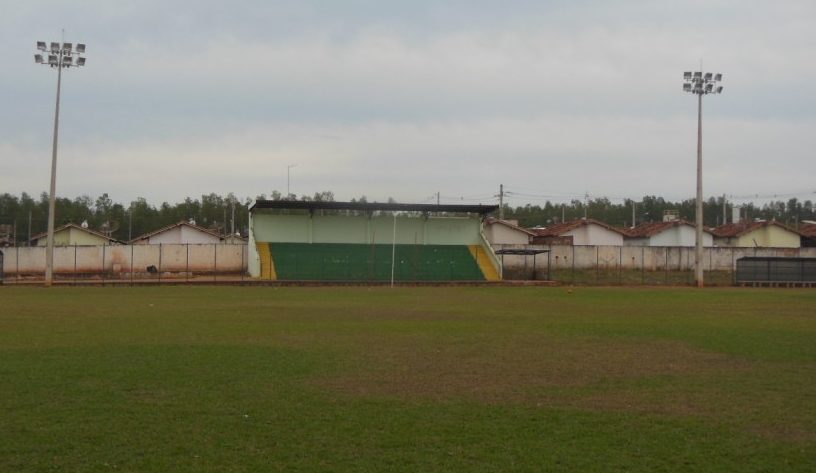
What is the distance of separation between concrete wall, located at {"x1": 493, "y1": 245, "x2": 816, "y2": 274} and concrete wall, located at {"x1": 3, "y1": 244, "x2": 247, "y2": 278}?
26.2 meters

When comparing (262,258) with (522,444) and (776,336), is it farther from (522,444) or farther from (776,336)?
(522,444)

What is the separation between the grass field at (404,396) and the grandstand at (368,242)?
36453 mm

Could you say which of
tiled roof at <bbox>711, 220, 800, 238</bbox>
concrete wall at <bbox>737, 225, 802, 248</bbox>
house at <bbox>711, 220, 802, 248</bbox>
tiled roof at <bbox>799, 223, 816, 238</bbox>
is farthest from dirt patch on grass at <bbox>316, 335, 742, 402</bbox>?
tiled roof at <bbox>799, 223, 816, 238</bbox>

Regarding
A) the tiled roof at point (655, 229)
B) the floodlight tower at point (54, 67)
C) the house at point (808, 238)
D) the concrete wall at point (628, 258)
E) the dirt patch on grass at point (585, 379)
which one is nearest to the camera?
the dirt patch on grass at point (585, 379)

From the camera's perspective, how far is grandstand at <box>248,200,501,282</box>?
2393 inches

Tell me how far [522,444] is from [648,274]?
60063mm

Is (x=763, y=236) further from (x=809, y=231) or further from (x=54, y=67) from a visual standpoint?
(x=54, y=67)

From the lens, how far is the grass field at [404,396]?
8680 mm

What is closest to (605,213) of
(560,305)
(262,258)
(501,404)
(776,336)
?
(262,258)

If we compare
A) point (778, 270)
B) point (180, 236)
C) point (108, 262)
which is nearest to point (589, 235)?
point (778, 270)

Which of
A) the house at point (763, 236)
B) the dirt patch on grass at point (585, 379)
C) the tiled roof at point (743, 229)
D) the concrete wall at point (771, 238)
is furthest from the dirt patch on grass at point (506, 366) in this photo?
the concrete wall at point (771, 238)

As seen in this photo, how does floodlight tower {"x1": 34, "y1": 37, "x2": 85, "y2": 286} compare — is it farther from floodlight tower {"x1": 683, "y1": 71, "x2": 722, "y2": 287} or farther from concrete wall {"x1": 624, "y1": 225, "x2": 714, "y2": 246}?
concrete wall {"x1": 624, "y1": 225, "x2": 714, "y2": 246}

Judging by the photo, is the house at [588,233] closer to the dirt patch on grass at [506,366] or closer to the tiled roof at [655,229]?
the tiled roof at [655,229]

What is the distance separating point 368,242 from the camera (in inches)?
2704
